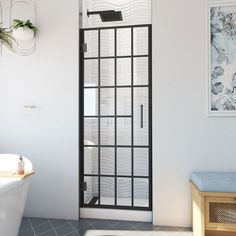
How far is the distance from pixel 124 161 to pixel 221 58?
1670 mm

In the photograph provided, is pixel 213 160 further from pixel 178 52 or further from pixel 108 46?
pixel 108 46

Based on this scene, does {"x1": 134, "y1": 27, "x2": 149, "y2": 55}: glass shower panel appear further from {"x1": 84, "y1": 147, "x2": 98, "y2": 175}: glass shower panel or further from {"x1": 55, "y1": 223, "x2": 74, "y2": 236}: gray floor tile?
{"x1": 55, "y1": 223, "x2": 74, "y2": 236}: gray floor tile

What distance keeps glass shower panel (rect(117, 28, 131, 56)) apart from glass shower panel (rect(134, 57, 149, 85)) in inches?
6.4

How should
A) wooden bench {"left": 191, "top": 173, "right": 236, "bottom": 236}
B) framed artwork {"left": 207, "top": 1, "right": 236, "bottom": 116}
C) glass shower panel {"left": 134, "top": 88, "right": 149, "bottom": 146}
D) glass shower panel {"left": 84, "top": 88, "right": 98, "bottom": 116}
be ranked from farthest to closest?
glass shower panel {"left": 84, "top": 88, "right": 98, "bottom": 116}
glass shower panel {"left": 134, "top": 88, "right": 149, "bottom": 146}
framed artwork {"left": 207, "top": 1, "right": 236, "bottom": 116}
wooden bench {"left": 191, "top": 173, "right": 236, "bottom": 236}

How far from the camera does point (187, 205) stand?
301 cm

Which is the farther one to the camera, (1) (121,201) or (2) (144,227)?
(1) (121,201)

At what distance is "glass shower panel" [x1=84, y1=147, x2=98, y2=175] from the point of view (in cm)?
329

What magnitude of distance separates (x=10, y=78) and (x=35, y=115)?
607mm

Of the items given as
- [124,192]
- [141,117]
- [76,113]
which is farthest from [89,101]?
[124,192]

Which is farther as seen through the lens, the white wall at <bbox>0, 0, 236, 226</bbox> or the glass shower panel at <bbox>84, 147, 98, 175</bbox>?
the glass shower panel at <bbox>84, 147, 98, 175</bbox>

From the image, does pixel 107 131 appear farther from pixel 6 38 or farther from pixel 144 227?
pixel 6 38

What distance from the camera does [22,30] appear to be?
313cm

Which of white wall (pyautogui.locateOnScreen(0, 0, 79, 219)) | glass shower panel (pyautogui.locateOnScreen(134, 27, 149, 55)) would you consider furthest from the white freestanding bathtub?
glass shower panel (pyautogui.locateOnScreen(134, 27, 149, 55))

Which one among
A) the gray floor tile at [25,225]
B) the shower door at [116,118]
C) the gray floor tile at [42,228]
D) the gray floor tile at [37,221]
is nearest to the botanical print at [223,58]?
the shower door at [116,118]
